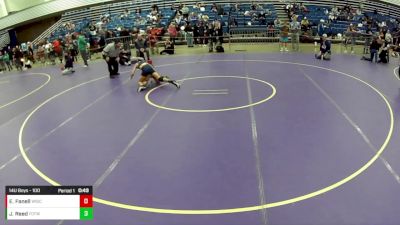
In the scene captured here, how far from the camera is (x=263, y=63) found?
18.2m

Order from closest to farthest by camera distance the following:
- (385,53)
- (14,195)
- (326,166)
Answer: (14,195), (326,166), (385,53)

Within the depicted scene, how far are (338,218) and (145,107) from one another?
7.59 metres

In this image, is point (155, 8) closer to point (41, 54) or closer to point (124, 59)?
point (41, 54)

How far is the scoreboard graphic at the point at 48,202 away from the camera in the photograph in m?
4.98

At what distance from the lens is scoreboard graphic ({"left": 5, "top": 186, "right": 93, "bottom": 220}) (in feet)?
16.3

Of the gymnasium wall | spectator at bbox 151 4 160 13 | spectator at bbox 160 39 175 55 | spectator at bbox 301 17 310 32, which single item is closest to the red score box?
spectator at bbox 160 39 175 55

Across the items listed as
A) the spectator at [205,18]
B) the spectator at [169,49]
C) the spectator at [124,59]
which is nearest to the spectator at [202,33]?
the spectator at [205,18]

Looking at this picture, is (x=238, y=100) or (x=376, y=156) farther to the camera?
(x=238, y=100)

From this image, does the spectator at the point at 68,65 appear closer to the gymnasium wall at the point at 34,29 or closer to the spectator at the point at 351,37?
the spectator at the point at 351,37

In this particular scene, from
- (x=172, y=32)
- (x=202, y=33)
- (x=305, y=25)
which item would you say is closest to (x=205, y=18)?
(x=202, y=33)

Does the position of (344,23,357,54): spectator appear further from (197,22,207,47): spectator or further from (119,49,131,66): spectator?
(119,49,131,66): spectator

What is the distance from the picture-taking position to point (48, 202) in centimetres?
493

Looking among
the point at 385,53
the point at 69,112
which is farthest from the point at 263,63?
the point at 69,112

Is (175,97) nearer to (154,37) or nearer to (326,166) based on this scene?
(326,166)
